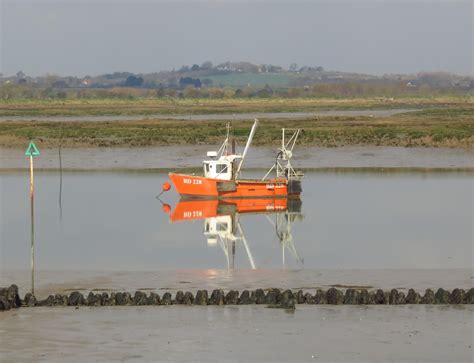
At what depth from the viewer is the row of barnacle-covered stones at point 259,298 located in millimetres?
20234

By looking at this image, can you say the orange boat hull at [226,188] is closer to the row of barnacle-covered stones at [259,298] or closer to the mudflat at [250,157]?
the mudflat at [250,157]

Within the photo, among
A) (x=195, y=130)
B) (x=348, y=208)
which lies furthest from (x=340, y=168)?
(x=195, y=130)

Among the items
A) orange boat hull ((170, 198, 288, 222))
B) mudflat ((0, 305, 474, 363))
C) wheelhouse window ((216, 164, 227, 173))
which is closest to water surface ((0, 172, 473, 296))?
orange boat hull ((170, 198, 288, 222))

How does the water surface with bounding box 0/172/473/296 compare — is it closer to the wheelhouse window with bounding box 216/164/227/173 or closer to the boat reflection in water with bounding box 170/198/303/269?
the boat reflection in water with bounding box 170/198/303/269

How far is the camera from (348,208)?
36.4 meters

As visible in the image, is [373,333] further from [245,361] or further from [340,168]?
[340,168]

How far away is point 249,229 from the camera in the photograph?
3244 centimetres

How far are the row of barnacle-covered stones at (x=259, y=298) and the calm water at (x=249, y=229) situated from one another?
183 inches

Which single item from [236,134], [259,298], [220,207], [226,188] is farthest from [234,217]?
[236,134]

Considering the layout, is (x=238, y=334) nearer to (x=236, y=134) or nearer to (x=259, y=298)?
(x=259, y=298)

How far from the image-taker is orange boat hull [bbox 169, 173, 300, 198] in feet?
131

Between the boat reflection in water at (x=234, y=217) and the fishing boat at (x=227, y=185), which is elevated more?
the fishing boat at (x=227, y=185)

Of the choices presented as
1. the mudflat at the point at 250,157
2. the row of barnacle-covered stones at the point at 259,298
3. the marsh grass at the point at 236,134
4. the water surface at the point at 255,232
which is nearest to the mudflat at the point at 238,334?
the row of barnacle-covered stones at the point at 259,298

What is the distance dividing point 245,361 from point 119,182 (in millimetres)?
29323
